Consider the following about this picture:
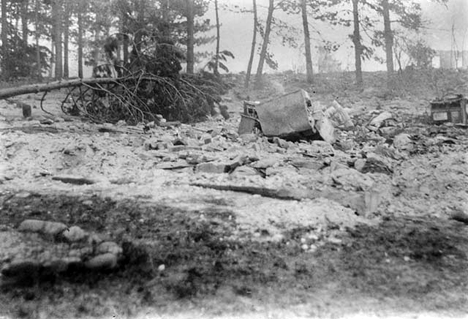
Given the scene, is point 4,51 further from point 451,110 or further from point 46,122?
point 451,110

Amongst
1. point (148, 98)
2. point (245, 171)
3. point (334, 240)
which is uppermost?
point (148, 98)

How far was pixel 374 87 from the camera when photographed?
15.0 meters

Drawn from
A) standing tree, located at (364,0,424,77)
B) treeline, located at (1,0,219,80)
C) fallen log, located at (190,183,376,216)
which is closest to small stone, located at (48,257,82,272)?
fallen log, located at (190,183,376,216)

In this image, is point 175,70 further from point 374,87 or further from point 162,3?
point 374,87

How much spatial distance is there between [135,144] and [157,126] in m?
1.87

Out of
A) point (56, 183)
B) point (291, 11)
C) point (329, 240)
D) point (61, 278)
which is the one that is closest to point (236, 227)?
point (329, 240)

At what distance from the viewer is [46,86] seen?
20.5 feet

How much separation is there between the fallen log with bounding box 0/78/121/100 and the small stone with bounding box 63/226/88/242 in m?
4.85

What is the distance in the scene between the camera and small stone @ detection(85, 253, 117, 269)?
1908mm

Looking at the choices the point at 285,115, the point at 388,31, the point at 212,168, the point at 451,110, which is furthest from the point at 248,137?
the point at 388,31

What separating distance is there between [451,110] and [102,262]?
8279 mm

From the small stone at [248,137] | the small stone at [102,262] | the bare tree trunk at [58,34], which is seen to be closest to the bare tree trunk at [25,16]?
the bare tree trunk at [58,34]

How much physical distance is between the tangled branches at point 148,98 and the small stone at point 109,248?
4.83 m

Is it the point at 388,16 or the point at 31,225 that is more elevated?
the point at 388,16
